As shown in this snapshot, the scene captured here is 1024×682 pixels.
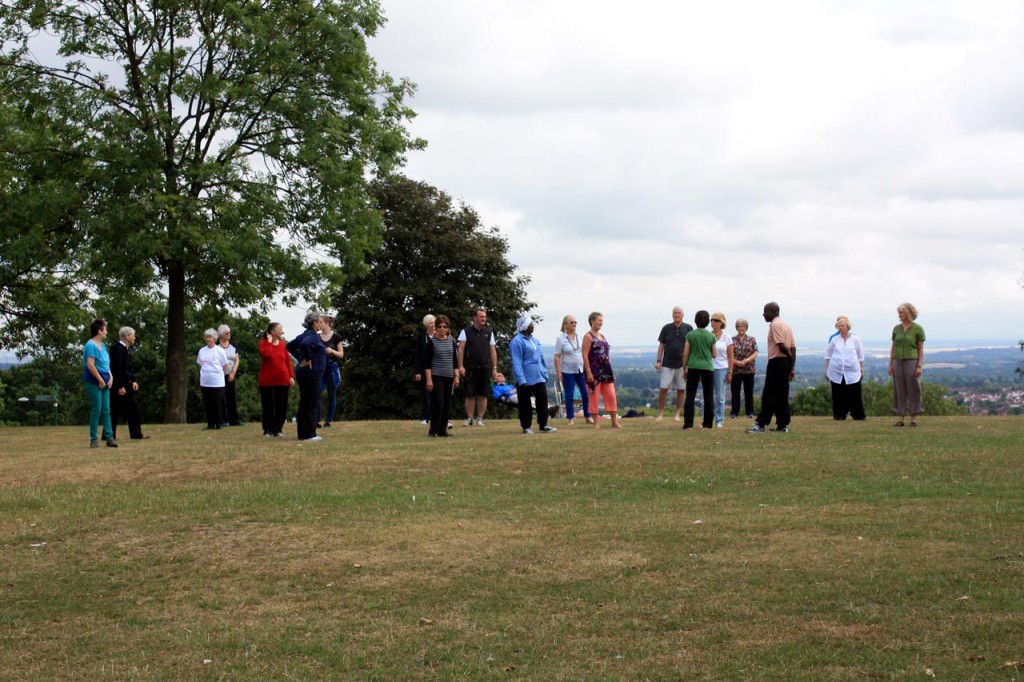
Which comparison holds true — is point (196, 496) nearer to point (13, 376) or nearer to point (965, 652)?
point (965, 652)

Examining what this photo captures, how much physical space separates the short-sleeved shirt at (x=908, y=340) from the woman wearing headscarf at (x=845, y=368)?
193 cm

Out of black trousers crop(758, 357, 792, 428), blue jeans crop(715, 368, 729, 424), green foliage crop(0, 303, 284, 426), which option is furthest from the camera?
green foliage crop(0, 303, 284, 426)

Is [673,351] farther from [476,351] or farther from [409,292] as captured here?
[409,292]

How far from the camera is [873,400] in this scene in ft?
233

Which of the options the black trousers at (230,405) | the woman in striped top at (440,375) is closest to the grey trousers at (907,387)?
the woman in striped top at (440,375)

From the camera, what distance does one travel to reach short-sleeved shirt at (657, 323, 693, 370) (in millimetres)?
22562

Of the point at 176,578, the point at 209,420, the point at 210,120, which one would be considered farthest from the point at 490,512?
the point at 210,120

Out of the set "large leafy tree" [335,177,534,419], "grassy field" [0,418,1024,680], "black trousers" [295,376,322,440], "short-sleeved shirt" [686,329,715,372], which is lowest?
"grassy field" [0,418,1024,680]

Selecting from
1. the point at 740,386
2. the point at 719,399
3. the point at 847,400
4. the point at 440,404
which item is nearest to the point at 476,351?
the point at 440,404

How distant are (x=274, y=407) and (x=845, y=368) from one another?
412 inches

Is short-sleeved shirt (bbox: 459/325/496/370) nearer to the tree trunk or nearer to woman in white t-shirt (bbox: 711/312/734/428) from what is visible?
woman in white t-shirt (bbox: 711/312/734/428)

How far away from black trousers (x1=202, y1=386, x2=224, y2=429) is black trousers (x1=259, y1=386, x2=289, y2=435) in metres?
2.69

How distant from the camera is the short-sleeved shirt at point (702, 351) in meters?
20.3

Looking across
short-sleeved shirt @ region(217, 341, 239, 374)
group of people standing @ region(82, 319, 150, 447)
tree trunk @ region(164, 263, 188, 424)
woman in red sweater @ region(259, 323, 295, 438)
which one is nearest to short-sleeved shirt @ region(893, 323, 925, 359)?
woman in red sweater @ region(259, 323, 295, 438)
